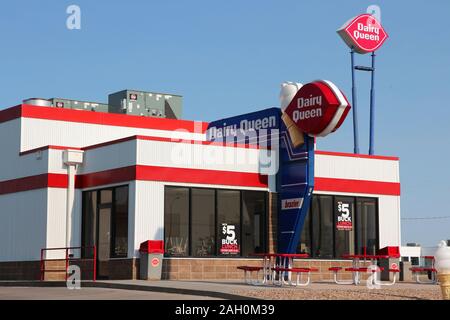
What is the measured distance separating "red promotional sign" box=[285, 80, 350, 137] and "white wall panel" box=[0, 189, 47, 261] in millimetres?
10286

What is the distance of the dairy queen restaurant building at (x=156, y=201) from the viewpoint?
102 ft

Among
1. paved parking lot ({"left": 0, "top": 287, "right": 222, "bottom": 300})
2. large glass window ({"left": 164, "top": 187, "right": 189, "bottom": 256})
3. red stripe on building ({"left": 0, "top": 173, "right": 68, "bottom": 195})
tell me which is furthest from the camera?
red stripe on building ({"left": 0, "top": 173, "right": 68, "bottom": 195})

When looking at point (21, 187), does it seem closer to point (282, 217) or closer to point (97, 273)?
point (97, 273)

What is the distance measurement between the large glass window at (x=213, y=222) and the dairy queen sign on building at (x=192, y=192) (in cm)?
4

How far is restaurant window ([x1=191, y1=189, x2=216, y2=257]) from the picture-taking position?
31641 mm

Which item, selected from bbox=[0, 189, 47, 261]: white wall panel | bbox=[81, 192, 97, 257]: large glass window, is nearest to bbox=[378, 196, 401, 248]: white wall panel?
bbox=[81, 192, 97, 257]: large glass window

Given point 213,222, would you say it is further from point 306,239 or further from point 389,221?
point 389,221

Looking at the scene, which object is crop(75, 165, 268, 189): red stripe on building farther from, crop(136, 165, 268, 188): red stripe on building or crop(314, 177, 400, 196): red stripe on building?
crop(314, 177, 400, 196): red stripe on building

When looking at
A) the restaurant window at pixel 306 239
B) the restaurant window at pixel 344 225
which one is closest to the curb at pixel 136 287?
the restaurant window at pixel 306 239

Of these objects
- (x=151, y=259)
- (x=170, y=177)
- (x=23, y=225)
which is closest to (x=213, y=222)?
(x=170, y=177)

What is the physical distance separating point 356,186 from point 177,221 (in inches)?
323

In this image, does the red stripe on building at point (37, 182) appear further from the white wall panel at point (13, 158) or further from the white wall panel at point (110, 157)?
the white wall panel at point (110, 157)

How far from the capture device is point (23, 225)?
3466 centimetres
